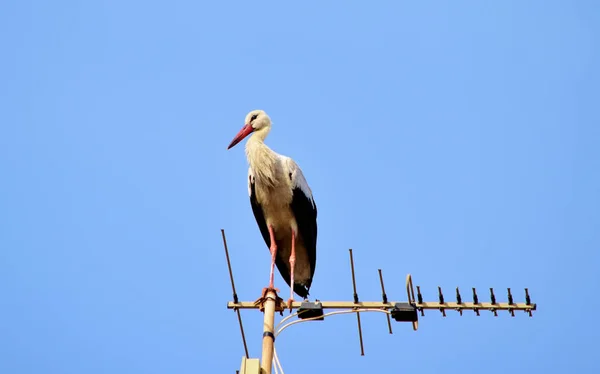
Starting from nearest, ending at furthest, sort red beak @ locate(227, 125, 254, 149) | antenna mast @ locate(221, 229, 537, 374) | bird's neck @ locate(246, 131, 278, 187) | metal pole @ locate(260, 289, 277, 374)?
metal pole @ locate(260, 289, 277, 374) < antenna mast @ locate(221, 229, 537, 374) < bird's neck @ locate(246, 131, 278, 187) < red beak @ locate(227, 125, 254, 149)

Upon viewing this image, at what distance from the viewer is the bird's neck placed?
1041 centimetres

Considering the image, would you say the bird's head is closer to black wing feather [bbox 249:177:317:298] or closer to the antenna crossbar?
black wing feather [bbox 249:177:317:298]

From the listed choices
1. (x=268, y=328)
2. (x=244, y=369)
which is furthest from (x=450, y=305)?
(x=244, y=369)

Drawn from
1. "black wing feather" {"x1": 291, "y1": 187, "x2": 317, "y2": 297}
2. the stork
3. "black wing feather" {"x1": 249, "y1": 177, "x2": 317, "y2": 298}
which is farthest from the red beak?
"black wing feather" {"x1": 291, "y1": 187, "x2": 317, "y2": 297}

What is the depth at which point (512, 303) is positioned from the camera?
7559 mm

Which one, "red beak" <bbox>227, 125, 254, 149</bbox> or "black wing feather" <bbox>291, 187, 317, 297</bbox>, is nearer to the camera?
"black wing feather" <bbox>291, 187, 317, 297</bbox>

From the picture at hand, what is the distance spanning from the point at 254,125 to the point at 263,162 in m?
0.94

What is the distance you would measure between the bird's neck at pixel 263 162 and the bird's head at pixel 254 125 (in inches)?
18.7

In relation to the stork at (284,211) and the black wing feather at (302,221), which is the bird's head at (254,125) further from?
the black wing feather at (302,221)

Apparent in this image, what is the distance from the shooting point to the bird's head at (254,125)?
36.9 feet

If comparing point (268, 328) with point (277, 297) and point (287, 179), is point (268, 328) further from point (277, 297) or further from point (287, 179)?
point (287, 179)

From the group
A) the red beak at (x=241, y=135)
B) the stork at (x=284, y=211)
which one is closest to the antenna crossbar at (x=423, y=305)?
the stork at (x=284, y=211)

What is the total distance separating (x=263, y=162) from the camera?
10.5 m

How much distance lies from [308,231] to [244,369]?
15.7 feet
